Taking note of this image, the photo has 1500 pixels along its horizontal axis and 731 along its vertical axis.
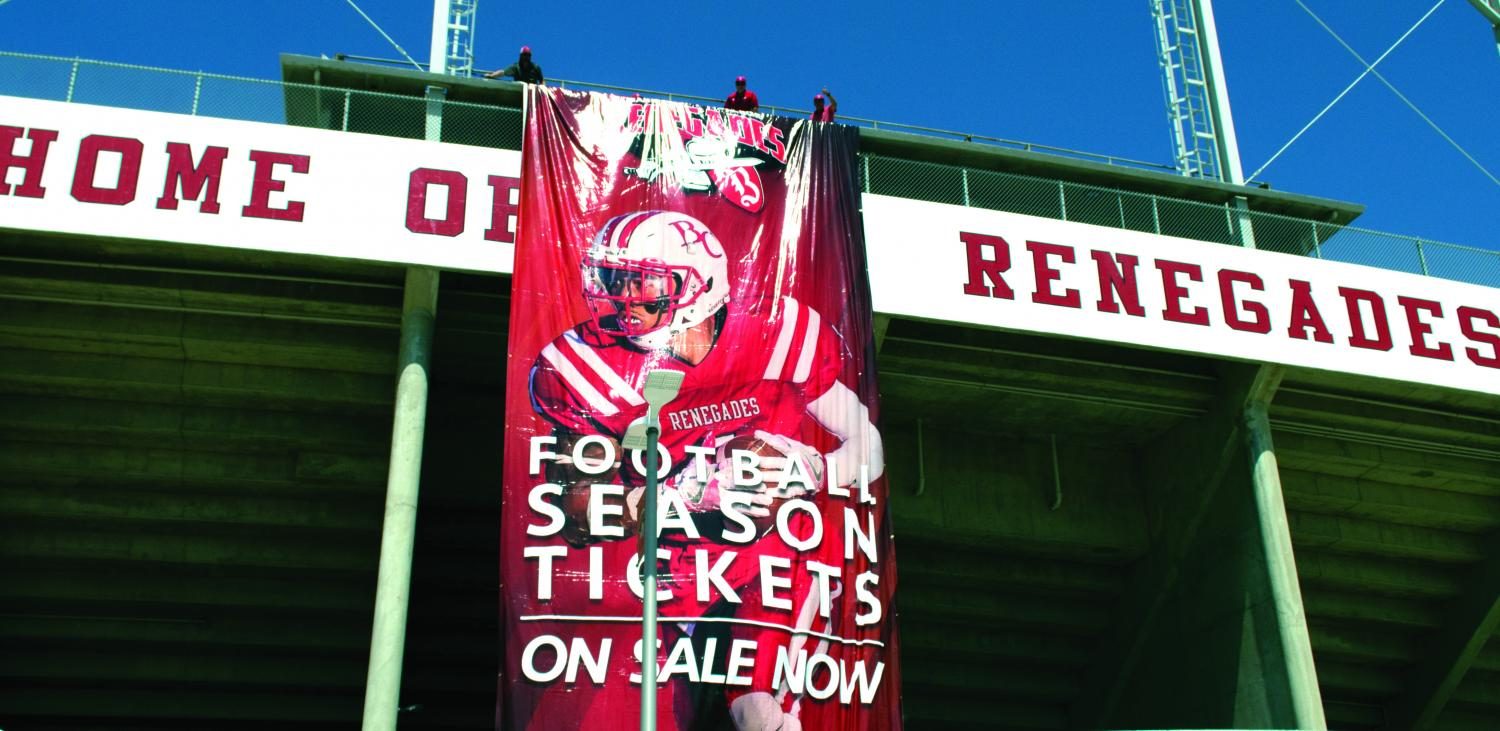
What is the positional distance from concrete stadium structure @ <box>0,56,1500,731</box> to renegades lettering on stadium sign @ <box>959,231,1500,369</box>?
618 mm

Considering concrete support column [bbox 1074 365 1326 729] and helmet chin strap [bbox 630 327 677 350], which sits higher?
helmet chin strap [bbox 630 327 677 350]

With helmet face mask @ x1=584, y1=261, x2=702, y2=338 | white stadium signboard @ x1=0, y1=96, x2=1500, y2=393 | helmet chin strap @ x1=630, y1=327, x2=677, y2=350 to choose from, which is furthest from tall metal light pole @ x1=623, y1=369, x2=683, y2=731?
white stadium signboard @ x1=0, y1=96, x2=1500, y2=393

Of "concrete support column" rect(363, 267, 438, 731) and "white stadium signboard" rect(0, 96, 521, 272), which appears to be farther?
"white stadium signboard" rect(0, 96, 521, 272)

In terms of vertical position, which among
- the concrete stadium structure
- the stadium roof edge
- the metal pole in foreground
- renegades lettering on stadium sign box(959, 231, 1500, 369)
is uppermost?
the stadium roof edge

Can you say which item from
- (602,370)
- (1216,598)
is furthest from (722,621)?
(1216,598)

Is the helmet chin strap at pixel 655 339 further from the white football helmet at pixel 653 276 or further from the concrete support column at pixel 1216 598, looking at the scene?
the concrete support column at pixel 1216 598

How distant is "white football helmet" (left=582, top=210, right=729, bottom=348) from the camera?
65.5ft

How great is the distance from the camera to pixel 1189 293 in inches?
910

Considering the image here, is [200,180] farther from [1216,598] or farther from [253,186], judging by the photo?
[1216,598]

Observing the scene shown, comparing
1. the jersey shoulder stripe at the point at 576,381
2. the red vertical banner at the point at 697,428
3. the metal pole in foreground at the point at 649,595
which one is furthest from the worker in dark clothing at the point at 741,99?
the metal pole in foreground at the point at 649,595

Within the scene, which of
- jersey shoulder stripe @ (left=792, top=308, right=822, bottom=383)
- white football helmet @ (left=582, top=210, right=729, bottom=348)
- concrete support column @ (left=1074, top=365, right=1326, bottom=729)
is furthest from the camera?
concrete support column @ (left=1074, top=365, right=1326, bottom=729)

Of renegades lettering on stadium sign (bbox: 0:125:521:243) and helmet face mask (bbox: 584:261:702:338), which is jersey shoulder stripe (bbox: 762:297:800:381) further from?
renegades lettering on stadium sign (bbox: 0:125:521:243)

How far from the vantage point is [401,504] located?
1925 centimetres

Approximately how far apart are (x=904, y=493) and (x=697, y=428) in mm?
6063
